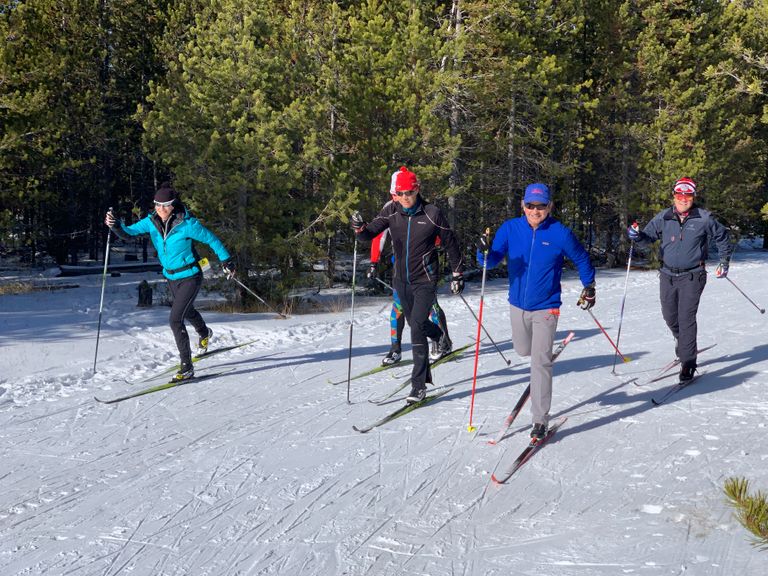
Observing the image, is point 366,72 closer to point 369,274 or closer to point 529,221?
point 369,274

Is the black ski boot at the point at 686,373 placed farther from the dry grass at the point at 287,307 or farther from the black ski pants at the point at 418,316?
the dry grass at the point at 287,307

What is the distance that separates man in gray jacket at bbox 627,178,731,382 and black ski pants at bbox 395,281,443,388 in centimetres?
240

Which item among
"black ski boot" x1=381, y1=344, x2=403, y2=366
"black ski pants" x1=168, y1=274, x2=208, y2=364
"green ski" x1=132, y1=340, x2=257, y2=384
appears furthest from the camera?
"black ski boot" x1=381, y1=344, x2=403, y2=366

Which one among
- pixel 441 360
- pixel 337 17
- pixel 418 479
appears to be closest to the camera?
pixel 418 479

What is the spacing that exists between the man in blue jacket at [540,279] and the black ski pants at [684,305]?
7.84 ft

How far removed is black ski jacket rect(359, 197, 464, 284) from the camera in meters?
6.58

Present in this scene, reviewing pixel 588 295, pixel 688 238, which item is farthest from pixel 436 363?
pixel 588 295

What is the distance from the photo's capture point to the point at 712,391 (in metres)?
7.32

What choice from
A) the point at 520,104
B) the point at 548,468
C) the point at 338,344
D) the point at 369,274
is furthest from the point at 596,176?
the point at 548,468

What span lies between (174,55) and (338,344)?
46.1 feet

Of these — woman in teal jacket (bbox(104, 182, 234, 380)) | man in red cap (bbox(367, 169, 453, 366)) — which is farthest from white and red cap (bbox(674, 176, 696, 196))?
woman in teal jacket (bbox(104, 182, 234, 380))

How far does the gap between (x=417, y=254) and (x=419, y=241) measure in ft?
0.40

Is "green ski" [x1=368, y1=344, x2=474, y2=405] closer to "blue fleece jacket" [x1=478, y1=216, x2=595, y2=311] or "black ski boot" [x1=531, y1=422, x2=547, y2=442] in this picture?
"black ski boot" [x1=531, y1=422, x2=547, y2=442]

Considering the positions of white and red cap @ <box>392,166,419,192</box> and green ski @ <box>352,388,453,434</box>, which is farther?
white and red cap @ <box>392,166,419,192</box>
